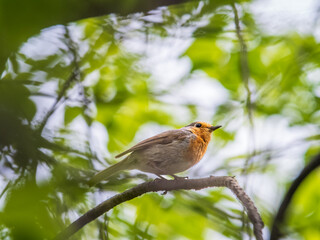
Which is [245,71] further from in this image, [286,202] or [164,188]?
[286,202]

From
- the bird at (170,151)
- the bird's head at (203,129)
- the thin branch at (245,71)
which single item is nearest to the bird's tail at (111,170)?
the bird at (170,151)

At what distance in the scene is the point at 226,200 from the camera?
4.16 m

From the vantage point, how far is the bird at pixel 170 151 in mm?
5075

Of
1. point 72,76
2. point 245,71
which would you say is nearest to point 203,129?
point 245,71

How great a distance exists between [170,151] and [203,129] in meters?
0.63

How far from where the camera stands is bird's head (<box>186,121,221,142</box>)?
542 cm

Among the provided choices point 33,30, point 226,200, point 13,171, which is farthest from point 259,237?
point 226,200

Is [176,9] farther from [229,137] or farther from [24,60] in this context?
[24,60]

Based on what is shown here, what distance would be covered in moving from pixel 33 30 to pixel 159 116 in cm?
459

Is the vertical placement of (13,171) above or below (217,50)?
below

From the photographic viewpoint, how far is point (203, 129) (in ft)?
18.1

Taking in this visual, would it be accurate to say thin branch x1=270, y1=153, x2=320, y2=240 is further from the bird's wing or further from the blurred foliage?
the bird's wing

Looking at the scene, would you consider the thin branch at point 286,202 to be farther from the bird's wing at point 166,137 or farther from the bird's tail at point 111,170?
the bird's wing at point 166,137

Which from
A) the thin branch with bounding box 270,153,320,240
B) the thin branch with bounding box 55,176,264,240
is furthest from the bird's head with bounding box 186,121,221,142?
the thin branch with bounding box 270,153,320,240
